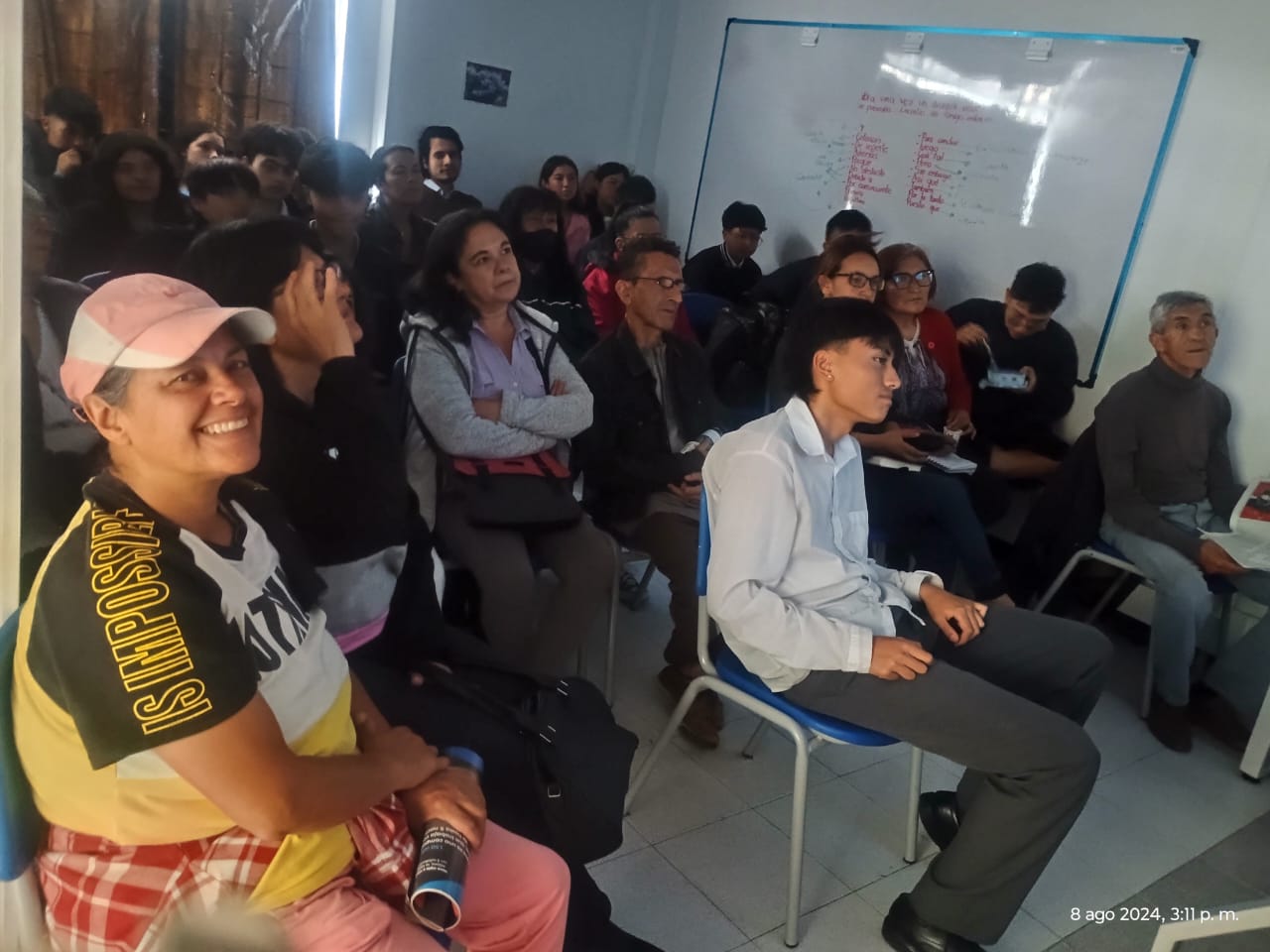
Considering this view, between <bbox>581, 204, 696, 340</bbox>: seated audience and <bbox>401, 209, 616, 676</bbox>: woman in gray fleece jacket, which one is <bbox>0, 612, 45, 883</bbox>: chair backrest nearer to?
<bbox>401, 209, 616, 676</bbox>: woman in gray fleece jacket

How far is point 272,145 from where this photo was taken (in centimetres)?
330

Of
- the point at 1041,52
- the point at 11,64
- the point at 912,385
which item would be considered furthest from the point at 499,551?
the point at 1041,52

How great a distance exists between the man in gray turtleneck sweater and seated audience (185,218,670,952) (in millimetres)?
1824

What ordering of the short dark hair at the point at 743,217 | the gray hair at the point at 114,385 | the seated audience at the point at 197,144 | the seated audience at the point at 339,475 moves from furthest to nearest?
the short dark hair at the point at 743,217 → the seated audience at the point at 197,144 → the seated audience at the point at 339,475 → the gray hair at the point at 114,385

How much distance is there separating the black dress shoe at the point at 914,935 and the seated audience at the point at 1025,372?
6.10 feet

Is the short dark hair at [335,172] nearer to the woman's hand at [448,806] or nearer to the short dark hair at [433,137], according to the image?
the short dark hair at [433,137]

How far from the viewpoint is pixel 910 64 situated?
153 inches

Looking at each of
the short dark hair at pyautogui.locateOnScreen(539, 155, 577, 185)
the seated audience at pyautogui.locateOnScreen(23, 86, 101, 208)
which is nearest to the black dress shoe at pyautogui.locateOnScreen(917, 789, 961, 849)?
the seated audience at pyautogui.locateOnScreen(23, 86, 101, 208)

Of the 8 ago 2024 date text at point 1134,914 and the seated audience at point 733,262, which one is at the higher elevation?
the seated audience at point 733,262

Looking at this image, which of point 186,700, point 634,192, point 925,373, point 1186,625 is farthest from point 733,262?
point 186,700

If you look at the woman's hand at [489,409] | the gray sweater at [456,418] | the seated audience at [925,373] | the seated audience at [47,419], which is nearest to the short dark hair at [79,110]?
the seated audience at [47,419]

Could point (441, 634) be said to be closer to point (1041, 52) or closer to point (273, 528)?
point (273, 528)

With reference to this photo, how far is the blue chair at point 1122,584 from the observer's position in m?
2.57

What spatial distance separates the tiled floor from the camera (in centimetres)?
169
